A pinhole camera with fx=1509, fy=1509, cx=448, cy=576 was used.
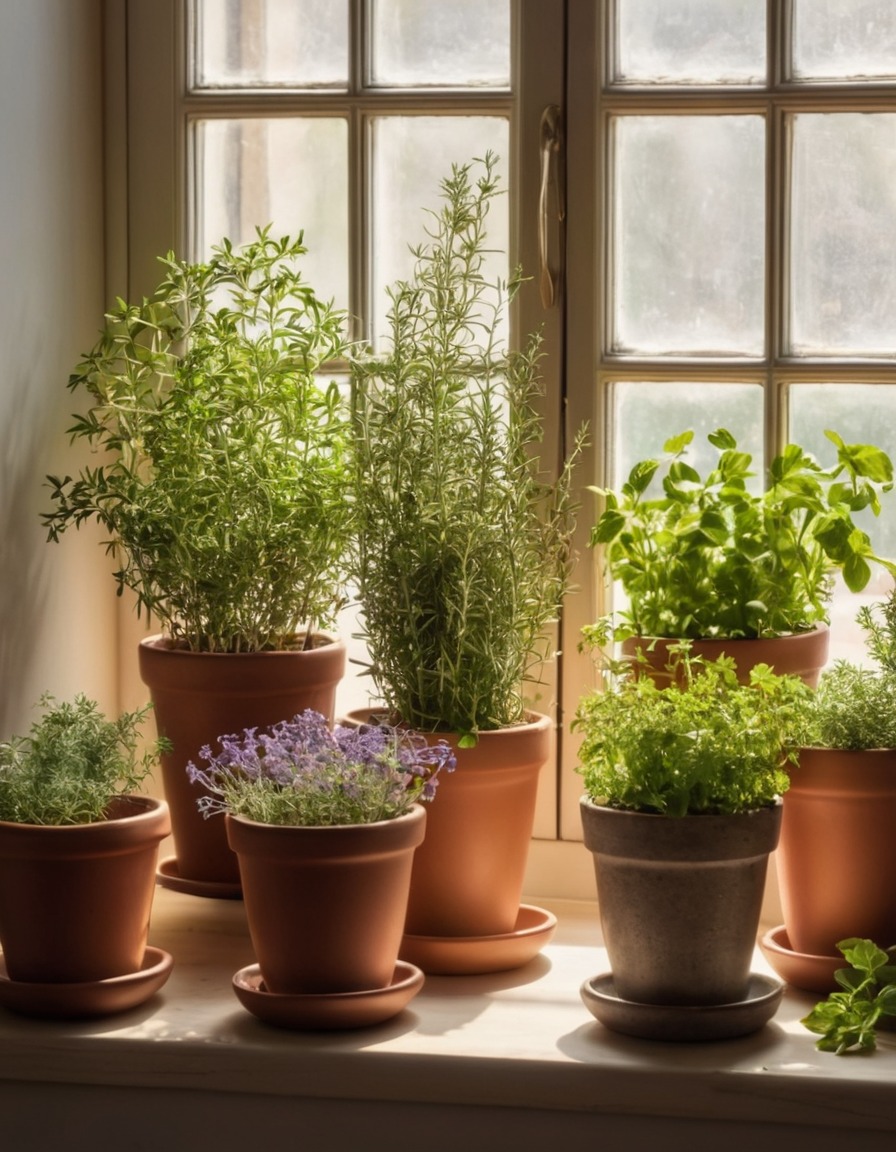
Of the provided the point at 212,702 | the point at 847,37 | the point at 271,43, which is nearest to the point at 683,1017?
the point at 212,702

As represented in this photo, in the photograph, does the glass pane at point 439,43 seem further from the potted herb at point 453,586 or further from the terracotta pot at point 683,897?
the terracotta pot at point 683,897

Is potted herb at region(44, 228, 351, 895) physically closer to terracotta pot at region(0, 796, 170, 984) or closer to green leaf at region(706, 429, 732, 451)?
terracotta pot at region(0, 796, 170, 984)

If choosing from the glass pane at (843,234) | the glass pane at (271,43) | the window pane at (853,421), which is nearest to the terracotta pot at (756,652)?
the window pane at (853,421)

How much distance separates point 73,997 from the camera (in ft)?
5.42

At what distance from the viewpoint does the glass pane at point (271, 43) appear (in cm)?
215

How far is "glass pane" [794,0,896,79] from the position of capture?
6.66ft

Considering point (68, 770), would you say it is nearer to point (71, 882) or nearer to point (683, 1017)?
point (71, 882)

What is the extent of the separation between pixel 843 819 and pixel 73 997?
888 mm

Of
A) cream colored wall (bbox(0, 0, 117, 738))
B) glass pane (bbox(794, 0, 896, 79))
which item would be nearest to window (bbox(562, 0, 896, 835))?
glass pane (bbox(794, 0, 896, 79))

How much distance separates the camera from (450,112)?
212cm

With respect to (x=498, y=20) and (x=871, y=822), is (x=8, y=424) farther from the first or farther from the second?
(x=871, y=822)

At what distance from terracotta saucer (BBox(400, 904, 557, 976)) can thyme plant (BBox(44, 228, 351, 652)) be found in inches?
17.3

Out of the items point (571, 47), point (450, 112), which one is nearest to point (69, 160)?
point (450, 112)

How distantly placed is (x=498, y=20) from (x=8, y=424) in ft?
2.89
